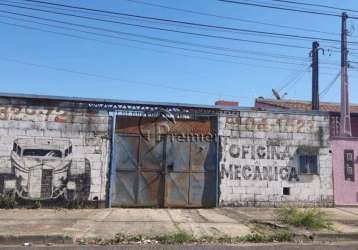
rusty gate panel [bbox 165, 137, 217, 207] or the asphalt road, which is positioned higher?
rusty gate panel [bbox 165, 137, 217, 207]

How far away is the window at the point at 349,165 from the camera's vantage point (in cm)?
1761

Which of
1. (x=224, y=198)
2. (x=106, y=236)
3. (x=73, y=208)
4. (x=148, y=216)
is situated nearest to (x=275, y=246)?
(x=106, y=236)

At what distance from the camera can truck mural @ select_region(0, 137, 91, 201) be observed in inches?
606

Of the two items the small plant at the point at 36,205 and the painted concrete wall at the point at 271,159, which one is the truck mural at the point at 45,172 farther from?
the painted concrete wall at the point at 271,159

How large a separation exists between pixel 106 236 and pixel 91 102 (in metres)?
6.55

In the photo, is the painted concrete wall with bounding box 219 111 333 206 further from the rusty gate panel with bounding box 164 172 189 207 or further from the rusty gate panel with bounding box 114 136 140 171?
the rusty gate panel with bounding box 114 136 140 171

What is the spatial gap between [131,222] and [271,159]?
653 cm

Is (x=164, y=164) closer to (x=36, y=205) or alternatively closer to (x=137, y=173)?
(x=137, y=173)

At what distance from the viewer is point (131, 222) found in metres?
12.6

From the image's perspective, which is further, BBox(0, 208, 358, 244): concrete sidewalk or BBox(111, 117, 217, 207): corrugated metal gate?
BBox(111, 117, 217, 207): corrugated metal gate

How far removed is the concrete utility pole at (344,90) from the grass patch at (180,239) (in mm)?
8711

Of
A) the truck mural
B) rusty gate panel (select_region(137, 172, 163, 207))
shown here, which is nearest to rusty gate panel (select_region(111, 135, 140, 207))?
rusty gate panel (select_region(137, 172, 163, 207))

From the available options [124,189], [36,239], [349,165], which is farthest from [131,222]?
[349,165]

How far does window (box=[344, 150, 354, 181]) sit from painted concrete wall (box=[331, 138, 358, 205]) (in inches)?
4.2
